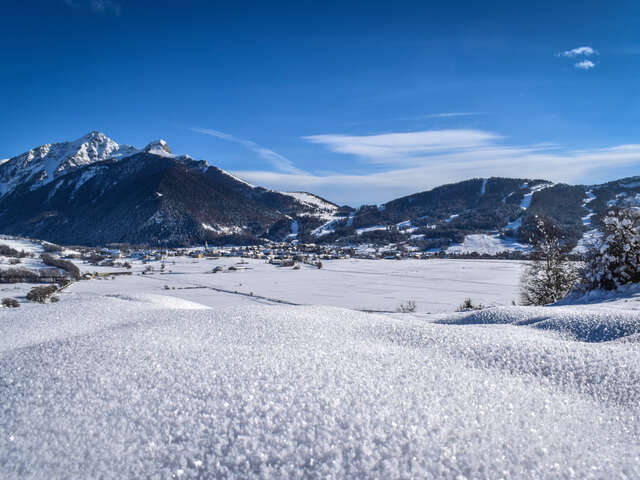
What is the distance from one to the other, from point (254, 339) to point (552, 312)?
5145mm

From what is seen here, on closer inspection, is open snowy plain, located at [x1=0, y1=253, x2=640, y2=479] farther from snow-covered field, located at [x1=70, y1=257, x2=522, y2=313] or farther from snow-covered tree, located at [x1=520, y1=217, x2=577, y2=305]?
snow-covered field, located at [x1=70, y1=257, x2=522, y2=313]

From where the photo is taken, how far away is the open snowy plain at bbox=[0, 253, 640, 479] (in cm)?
190

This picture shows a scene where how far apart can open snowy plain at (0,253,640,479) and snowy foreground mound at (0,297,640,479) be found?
1cm

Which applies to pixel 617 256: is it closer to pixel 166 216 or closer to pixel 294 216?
pixel 166 216

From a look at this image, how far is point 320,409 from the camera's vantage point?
7.64 feet

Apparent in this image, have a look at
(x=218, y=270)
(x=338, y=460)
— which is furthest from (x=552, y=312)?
(x=218, y=270)

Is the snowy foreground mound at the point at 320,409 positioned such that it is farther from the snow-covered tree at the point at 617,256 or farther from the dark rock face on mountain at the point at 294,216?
the dark rock face on mountain at the point at 294,216

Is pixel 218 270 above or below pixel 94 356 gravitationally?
below

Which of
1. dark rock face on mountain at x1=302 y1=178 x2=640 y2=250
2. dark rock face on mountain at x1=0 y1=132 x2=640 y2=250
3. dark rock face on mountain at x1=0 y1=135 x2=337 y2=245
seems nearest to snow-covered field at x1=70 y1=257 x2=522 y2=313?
dark rock face on mountain at x1=302 y1=178 x2=640 y2=250

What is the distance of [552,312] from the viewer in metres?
5.71

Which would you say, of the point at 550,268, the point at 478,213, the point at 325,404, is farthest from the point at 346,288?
the point at 478,213

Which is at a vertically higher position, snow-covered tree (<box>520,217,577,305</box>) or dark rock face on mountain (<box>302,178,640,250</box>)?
dark rock face on mountain (<box>302,178,640,250</box>)

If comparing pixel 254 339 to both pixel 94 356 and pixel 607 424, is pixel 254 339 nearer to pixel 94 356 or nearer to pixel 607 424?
pixel 94 356

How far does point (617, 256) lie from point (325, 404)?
41.4 ft
